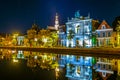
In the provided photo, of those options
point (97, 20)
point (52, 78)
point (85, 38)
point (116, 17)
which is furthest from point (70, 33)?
point (52, 78)

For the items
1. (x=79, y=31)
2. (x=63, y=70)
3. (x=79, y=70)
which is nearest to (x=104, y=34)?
(x=79, y=31)

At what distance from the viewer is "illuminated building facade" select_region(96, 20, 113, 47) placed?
259 feet

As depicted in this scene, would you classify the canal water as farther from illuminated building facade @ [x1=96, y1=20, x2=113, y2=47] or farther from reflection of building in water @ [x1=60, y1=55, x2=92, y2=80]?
illuminated building facade @ [x1=96, y1=20, x2=113, y2=47]

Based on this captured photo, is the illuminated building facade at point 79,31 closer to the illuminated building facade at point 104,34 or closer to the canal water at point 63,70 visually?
the illuminated building facade at point 104,34

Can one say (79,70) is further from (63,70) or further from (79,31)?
(79,31)

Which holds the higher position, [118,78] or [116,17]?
[116,17]

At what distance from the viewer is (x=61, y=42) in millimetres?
99938

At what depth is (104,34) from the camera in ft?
266

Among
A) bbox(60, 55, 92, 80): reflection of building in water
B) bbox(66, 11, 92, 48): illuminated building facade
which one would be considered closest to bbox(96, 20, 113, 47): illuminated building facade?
bbox(66, 11, 92, 48): illuminated building facade

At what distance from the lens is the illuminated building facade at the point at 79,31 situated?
88750 millimetres

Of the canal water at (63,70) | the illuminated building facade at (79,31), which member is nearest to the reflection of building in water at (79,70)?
the canal water at (63,70)

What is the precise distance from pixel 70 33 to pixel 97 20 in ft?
40.4

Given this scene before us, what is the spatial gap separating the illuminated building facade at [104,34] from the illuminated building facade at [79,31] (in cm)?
422

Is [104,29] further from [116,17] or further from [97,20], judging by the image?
[97,20]
